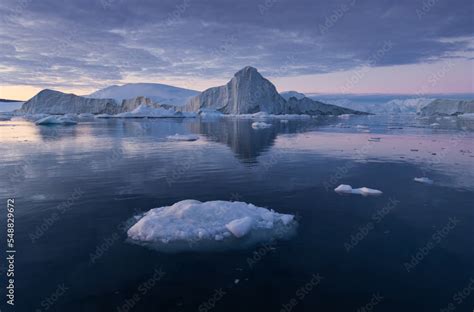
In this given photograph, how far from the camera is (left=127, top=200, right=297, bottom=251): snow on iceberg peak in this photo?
338 inches

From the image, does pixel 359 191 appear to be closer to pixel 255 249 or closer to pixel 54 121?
pixel 255 249

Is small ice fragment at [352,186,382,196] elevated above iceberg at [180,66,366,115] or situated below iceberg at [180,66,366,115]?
below

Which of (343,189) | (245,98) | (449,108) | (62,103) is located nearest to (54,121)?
(343,189)

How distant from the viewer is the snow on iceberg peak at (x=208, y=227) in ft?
28.2

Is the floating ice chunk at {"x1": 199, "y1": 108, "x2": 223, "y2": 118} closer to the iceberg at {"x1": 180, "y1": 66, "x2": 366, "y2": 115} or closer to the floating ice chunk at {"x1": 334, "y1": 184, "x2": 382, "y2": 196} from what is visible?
the iceberg at {"x1": 180, "y1": 66, "x2": 366, "y2": 115}

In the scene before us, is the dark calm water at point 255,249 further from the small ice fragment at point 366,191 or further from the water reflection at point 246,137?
the water reflection at point 246,137

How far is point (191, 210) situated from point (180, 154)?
14.9 metres

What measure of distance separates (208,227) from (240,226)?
92 centimetres

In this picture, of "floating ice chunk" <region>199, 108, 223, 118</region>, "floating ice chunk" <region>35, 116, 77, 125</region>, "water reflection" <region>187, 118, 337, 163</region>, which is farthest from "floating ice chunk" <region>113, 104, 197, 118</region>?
"water reflection" <region>187, 118, 337, 163</region>

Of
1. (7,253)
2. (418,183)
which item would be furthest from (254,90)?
(7,253)

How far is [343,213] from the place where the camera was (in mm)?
11039

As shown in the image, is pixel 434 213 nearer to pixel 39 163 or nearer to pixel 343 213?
pixel 343 213

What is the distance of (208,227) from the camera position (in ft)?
30.3

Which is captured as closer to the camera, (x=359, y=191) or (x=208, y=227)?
(x=208, y=227)
